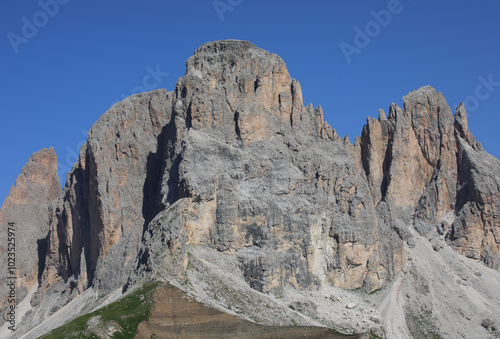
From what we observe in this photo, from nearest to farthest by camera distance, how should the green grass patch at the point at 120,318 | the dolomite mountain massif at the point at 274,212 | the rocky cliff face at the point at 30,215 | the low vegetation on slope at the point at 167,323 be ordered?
1. the green grass patch at the point at 120,318
2. the low vegetation on slope at the point at 167,323
3. the dolomite mountain massif at the point at 274,212
4. the rocky cliff face at the point at 30,215

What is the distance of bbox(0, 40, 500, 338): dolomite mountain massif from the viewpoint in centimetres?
13000

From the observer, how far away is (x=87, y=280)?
151 m

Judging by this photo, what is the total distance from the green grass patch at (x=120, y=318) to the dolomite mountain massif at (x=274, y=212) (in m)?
7.34

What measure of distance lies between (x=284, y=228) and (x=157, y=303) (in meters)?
35.6

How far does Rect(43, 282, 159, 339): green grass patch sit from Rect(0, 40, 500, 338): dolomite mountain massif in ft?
24.1

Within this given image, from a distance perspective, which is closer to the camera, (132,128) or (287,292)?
(287,292)

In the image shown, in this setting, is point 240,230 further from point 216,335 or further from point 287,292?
point 216,335

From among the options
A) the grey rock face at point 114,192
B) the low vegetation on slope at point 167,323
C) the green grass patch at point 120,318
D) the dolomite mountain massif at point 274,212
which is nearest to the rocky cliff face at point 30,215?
the dolomite mountain massif at point 274,212

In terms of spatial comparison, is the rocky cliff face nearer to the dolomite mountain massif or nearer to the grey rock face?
the dolomite mountain massif

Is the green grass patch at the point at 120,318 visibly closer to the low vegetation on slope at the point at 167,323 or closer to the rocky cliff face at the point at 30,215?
the low vegetation on slope at the point at 167,323

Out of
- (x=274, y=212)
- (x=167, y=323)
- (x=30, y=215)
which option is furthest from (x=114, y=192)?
(x=167, y=323)

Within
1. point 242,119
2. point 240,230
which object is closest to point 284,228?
point 240,230

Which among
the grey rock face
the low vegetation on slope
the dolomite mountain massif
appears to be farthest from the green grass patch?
the grey rock face

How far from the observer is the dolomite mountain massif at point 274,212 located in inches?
5118
